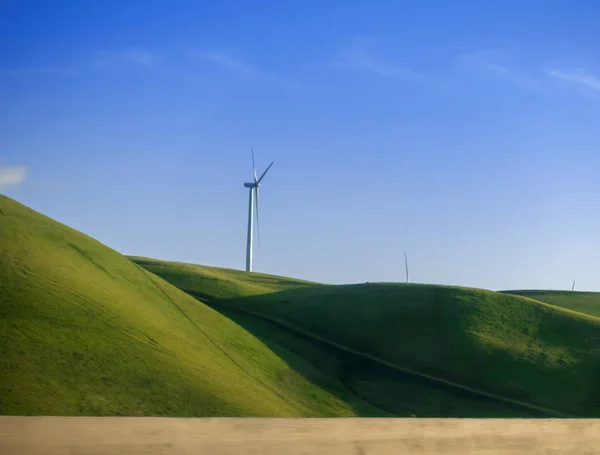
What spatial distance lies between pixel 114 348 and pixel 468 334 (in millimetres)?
27673

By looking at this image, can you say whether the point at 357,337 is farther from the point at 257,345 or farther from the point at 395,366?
the point at 257,345

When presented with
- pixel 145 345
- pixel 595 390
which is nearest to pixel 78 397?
pixel 145 345

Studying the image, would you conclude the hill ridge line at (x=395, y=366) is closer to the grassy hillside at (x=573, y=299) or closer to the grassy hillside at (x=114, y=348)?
the grassy hillside at (x=114, y=348)

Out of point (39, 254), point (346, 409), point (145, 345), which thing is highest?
point (39, 254)

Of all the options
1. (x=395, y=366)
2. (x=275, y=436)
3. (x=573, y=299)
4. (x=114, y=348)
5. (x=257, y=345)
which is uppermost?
(x=573, y=299)

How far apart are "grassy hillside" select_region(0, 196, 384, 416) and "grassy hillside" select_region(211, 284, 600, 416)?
27.2 feet

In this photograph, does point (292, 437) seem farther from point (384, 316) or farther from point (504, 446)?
point (384, 316)

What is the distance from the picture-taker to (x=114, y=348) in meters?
27.7

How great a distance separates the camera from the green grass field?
25.6 metres

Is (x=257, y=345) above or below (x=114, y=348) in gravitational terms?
below

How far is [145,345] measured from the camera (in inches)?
1162

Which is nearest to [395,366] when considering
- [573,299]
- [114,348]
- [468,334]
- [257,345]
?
[468,334]

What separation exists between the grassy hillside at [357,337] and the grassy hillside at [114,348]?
3.28 m

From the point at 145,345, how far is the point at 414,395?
18685 mm
